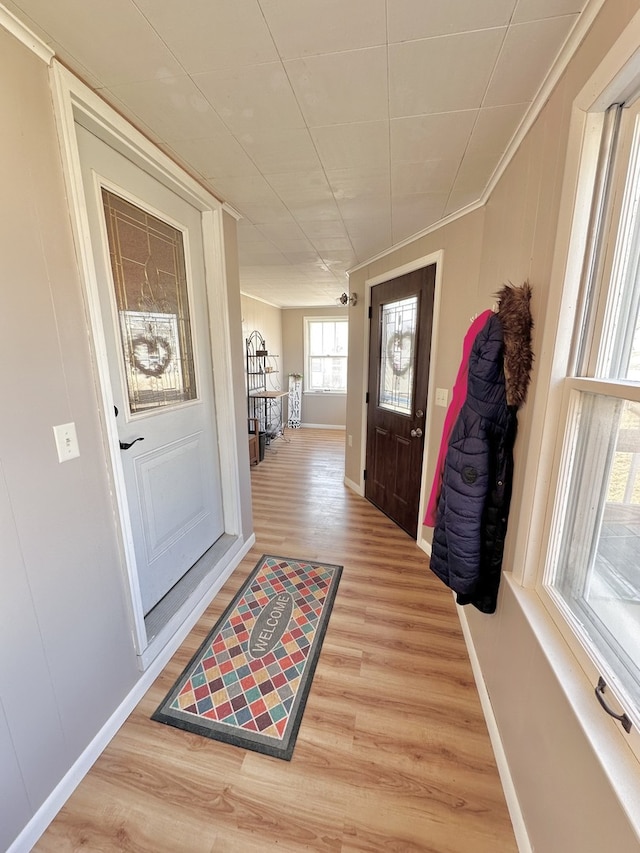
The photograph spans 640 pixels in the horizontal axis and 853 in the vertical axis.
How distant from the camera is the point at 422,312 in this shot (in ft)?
8.02

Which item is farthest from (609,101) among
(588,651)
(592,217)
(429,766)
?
(429,766)

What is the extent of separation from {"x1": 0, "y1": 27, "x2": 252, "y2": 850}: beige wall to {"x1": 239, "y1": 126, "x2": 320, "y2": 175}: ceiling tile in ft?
2.25

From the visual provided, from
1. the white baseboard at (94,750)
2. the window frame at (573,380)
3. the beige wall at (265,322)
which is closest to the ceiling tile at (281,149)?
the window frame at (573,380)

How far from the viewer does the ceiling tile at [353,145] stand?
4.27ft

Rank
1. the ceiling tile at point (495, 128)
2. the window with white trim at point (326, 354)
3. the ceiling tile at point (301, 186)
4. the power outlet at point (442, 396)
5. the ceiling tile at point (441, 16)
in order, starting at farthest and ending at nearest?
the window with white trim at point (326, 354) → the power outlet at point (442, 396) → the ceiling tile at point (301, 186) → the ceiling tile at point (495, 128) → the ceiling tile at point (441, 16)

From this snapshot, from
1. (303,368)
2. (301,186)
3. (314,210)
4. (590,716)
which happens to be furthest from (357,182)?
(303,368)

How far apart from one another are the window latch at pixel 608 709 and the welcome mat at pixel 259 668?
1.07 m

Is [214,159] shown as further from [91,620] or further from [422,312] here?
[91,620]

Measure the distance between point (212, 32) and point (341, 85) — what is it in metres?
0.40

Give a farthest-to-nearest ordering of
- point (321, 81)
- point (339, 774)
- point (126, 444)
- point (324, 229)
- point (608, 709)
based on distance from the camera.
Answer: point (324, 229) → point (126, 444) → point (339, 774) → point (321, 81) → point (608, 709)

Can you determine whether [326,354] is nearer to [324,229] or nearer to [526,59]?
[324,229]

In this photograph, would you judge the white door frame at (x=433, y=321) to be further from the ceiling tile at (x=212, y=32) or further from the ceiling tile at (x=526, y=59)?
the ceiling tile at (x=212, y=32)

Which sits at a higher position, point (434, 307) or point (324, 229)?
point (324, 229)

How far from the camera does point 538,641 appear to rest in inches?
37.5
